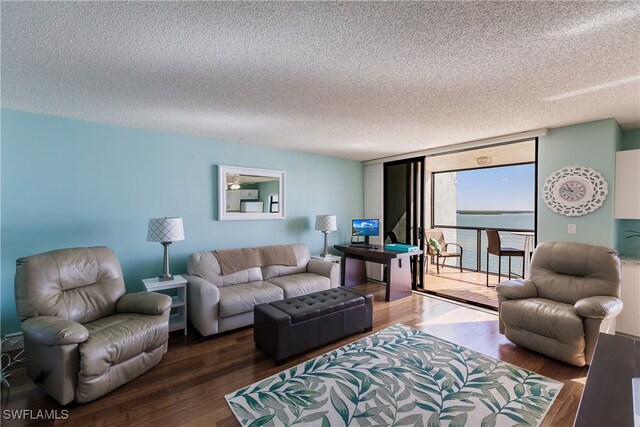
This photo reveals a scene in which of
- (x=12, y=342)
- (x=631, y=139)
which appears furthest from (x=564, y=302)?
(x=12, y=342)

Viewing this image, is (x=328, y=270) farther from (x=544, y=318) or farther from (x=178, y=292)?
(x=544, y=318)

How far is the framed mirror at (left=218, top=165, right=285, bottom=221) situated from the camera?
4043mm

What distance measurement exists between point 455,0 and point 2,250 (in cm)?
406

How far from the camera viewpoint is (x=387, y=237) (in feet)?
18.1

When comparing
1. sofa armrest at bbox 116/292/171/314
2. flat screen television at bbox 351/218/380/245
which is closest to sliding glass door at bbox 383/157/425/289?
flat screen television at bbox 351/218/380/245

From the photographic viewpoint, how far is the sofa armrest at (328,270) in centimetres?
413

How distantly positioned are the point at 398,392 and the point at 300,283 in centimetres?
182

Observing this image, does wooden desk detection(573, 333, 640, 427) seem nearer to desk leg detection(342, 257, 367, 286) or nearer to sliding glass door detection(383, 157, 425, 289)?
sliding glass door detection(383, 157, 425, 289)

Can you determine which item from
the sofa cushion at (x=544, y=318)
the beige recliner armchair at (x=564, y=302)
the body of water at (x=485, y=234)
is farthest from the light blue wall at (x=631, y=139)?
the body of water at (x=485, y=234)

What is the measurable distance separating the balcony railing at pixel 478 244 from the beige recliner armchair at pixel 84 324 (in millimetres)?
5881

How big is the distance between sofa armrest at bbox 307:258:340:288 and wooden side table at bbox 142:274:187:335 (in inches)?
69.6

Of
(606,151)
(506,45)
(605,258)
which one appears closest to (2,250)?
(506,45)

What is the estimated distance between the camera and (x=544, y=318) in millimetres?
2621

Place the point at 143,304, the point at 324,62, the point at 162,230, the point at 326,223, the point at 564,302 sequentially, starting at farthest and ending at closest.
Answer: the point at 326,223 < the point at 162,230 < the point at 564,302 < the point at 143,304 < the point at 324,62
